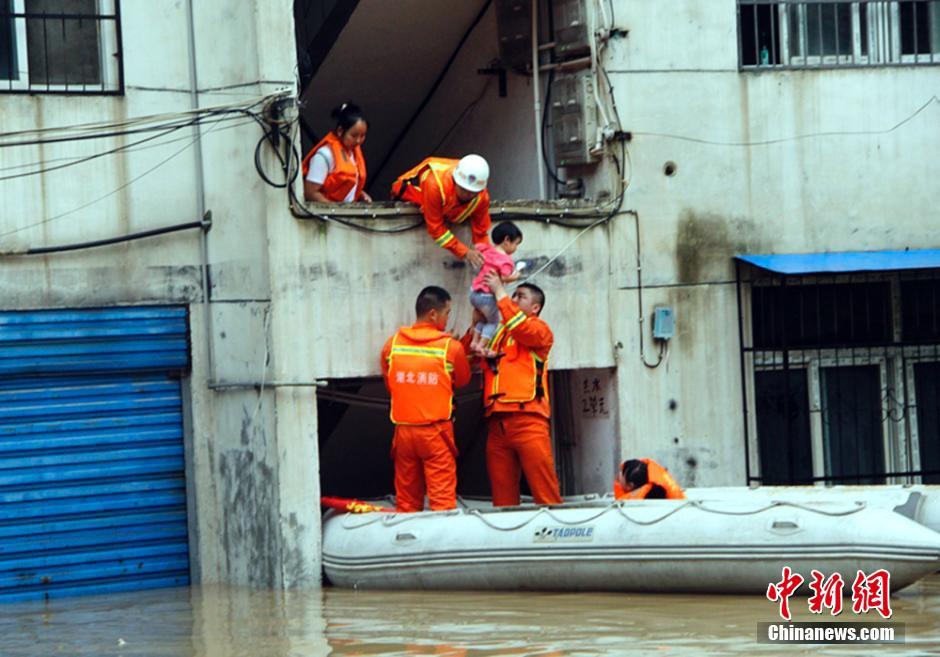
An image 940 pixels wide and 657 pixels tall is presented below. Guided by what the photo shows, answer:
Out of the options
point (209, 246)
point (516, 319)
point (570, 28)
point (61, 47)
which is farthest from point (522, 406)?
point (61, 47)

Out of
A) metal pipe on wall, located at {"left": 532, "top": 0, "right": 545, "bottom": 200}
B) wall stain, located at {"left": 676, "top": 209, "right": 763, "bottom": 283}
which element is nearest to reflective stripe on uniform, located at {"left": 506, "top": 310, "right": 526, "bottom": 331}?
wall stain, located at {"left": 676, "top": 209, "right": 763, "bottom": 283}

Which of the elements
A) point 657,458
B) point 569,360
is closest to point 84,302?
point 569,360

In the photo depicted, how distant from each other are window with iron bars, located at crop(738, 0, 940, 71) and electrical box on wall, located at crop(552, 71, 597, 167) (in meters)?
1.38

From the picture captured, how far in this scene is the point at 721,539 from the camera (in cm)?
1148

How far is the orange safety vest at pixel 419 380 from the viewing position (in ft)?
42.4

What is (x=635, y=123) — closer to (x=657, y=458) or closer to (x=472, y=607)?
(x=657, y=458)

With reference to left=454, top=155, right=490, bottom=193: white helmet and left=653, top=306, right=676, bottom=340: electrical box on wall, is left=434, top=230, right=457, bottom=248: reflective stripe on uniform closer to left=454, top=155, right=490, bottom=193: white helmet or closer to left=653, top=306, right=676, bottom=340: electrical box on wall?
left=454, top=155, right=490, bottom=193: white helmet

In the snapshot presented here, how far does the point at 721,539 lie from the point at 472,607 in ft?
5.40

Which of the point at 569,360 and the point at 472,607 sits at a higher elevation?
the point at 569,360

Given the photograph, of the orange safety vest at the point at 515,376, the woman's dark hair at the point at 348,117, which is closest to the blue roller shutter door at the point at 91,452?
the woman's dark hair at the point at 348,117

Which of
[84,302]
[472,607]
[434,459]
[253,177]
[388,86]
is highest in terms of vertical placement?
[388,86]

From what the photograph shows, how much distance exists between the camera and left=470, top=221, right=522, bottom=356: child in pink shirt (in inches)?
516

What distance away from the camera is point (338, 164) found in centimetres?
1345

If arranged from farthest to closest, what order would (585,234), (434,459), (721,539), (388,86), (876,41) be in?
(388,86)
(876,41)
(585,234)
(434,459)
(721,539)
